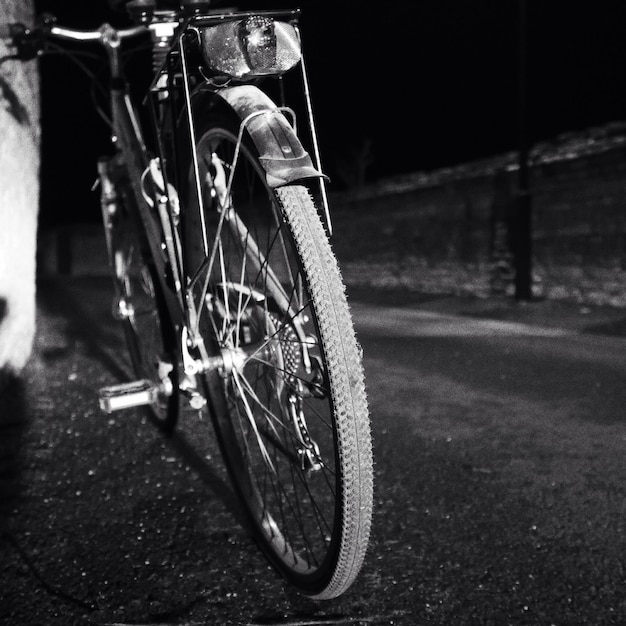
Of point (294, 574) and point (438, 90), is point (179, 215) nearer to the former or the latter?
point (294, 574)

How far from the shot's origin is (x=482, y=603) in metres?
1.89

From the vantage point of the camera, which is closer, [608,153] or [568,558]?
[568,558]

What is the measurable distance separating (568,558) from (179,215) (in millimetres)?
1606

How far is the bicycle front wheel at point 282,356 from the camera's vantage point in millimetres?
1615

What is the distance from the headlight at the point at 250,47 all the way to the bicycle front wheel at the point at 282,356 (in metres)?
0.17

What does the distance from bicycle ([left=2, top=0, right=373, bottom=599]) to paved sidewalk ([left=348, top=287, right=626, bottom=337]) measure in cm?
408

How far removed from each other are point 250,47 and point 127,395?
4.96 ft

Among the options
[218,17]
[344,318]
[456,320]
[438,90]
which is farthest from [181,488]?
[438,90]

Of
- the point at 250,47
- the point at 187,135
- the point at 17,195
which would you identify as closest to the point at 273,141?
the point at 250,47

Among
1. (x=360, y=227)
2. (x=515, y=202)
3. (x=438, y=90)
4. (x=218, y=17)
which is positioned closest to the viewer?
(x=218, y=17)

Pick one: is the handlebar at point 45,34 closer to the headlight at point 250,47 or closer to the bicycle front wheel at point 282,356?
the bicycle front wheel at point 282,356

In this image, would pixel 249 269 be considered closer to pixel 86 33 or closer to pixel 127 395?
pixel 127 395

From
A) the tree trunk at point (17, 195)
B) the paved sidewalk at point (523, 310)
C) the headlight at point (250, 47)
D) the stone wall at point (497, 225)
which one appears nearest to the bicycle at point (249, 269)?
the headlight at point (250, 47)

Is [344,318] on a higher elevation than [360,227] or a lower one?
higher
